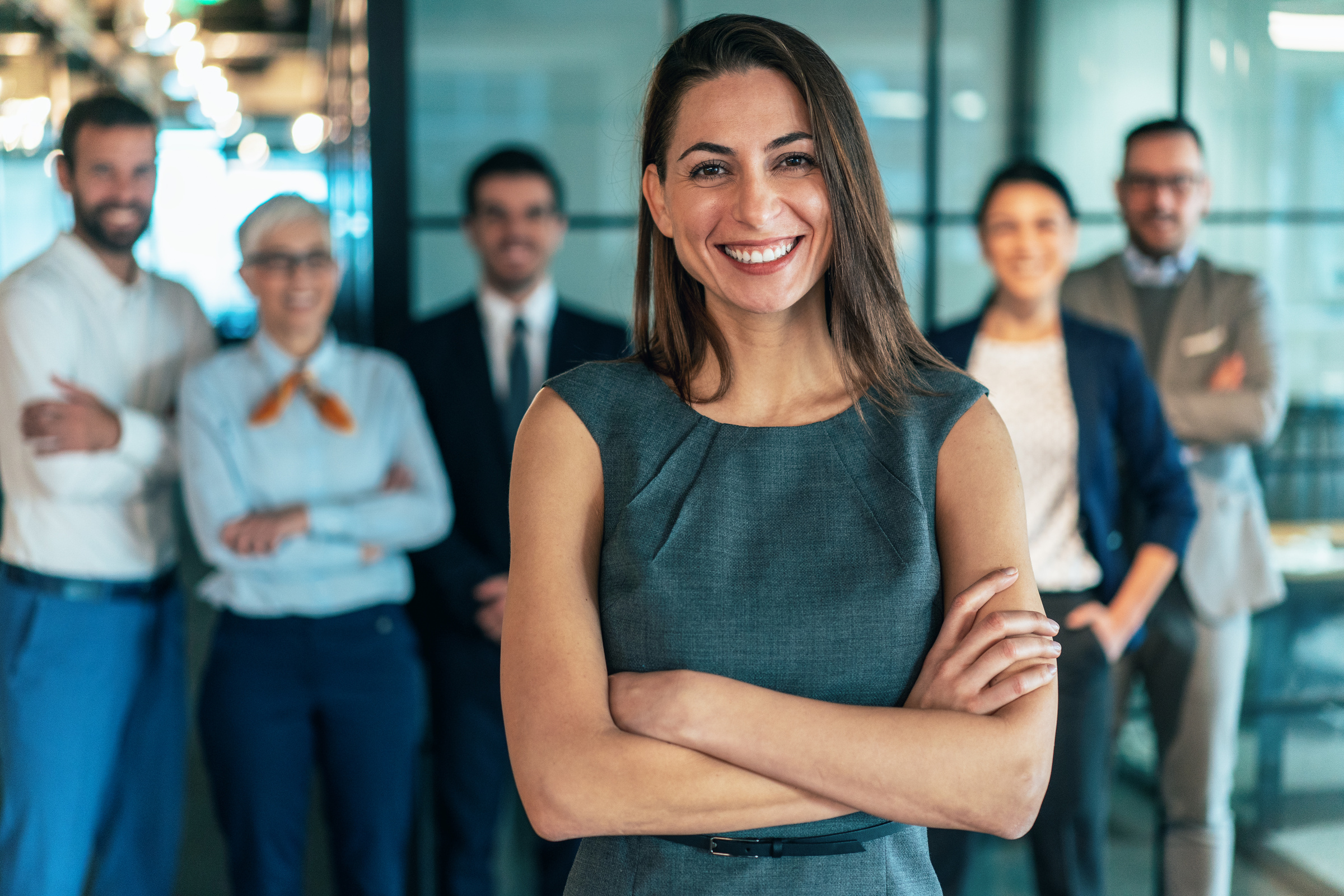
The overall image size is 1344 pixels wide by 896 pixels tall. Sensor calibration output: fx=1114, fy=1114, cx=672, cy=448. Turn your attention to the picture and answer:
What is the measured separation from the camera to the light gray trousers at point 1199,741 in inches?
114

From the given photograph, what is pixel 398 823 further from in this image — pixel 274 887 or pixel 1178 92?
pixel 1178 92

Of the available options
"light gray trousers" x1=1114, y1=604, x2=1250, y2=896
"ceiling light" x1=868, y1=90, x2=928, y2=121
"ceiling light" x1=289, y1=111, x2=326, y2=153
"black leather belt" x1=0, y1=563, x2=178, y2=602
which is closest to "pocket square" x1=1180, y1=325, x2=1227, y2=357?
"light gray trousers" x1=1114, y1=604, x2=1250, y2=896

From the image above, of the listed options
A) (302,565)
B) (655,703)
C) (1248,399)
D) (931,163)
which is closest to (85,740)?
(302,565)

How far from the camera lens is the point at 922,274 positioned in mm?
3979

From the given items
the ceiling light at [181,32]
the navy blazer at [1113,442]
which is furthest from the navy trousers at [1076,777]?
the ceiling light at [181,32]

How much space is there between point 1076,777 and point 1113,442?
2.56 feet

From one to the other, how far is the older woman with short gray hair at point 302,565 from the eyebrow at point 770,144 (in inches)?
59.7

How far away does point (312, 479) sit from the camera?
2.66 m

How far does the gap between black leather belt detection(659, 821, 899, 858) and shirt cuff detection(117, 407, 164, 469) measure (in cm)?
177

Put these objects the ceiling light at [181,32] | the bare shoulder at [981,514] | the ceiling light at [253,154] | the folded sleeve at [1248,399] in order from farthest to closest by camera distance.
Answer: the ceiling light at [181,32] → the ceiling light at [253,154] → the folded sleeve at [1248,399] → the bare shoulder at [981,514]

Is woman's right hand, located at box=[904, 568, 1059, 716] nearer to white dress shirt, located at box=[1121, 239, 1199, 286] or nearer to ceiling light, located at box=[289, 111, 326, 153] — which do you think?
white dress shirt, located at box=[1121, 239, 1199, 286]

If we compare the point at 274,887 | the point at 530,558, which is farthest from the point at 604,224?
the point at 530,558

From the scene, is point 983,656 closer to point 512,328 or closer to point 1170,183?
point 512,328

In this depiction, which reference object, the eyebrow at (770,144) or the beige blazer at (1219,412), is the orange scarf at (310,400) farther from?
the beige blazer at (1219,412)
